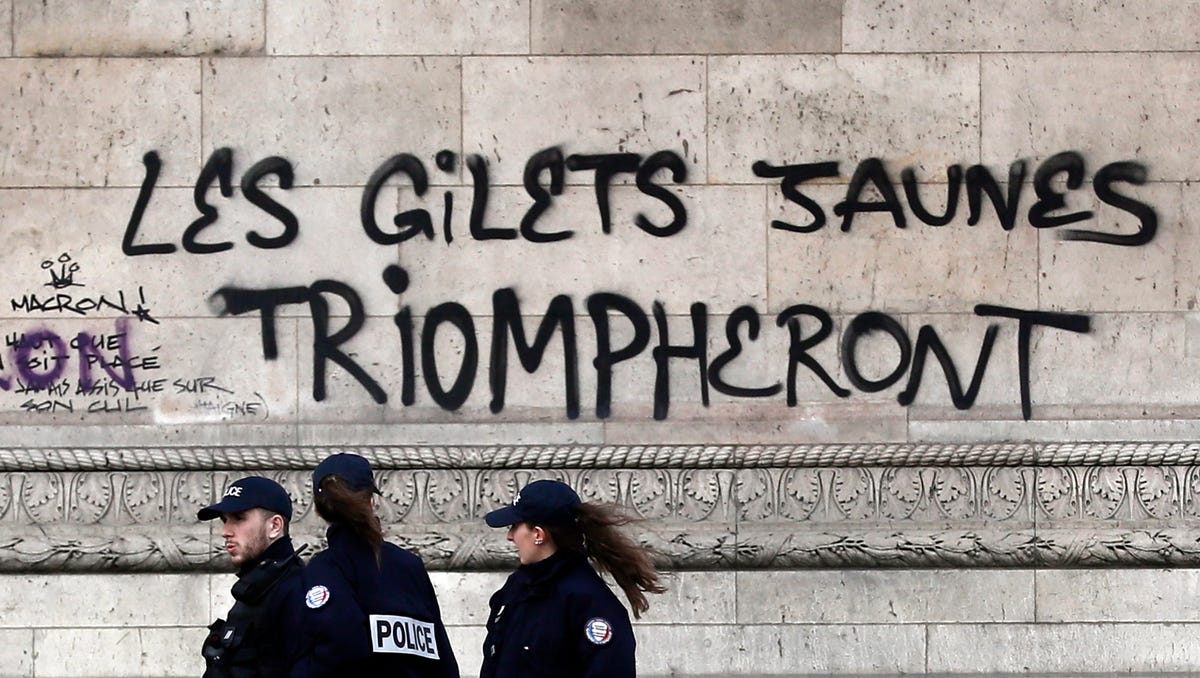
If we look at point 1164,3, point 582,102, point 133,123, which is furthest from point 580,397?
point 1164,3

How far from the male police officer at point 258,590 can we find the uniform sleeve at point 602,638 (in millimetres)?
941

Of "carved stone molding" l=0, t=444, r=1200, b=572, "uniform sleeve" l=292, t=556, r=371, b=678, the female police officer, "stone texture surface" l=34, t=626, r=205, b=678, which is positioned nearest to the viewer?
"uniform sleeve" l=292, t=556, r=371, b=678

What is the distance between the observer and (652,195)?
11164 millimetres

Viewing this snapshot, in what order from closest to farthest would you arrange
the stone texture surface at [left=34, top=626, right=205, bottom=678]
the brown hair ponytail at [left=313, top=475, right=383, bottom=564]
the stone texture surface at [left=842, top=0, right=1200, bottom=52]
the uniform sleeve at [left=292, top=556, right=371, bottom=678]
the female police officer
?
the uniform sleeve at [left=292, top=556, right=371, bottom=678], the female police officer, the brown hair ponytail at [left=313, top=475, right=383, bottom=564], the stone texture surface at [left=34, top=626, right=205, bottom=678], the stone texture surface at [left=842, top=0, right=1200, bottom=52]

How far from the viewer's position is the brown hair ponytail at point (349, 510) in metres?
7.27

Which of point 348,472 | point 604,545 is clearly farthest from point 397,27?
point 604,545

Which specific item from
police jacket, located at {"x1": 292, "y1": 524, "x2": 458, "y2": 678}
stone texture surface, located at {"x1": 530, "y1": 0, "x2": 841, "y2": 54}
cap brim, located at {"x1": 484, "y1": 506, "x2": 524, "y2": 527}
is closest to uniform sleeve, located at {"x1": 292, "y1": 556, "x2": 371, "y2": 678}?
police jacket, located at {"x1": 292, "y1": 524, "x2": 458, "y2": 678}

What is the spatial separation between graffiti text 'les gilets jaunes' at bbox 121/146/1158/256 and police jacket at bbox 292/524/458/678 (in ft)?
13.0

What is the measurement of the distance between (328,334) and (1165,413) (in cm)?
441

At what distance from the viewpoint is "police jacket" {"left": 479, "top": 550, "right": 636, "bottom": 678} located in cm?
706

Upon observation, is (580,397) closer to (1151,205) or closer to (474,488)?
(474,488)

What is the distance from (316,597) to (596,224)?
4471 mm

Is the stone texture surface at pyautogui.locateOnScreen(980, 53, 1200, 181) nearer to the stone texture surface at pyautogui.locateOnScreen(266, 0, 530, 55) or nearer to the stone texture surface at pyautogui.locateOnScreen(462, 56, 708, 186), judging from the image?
the stone texture surface at pyautogui.locateOnScreen(462, 56, 708, 186)

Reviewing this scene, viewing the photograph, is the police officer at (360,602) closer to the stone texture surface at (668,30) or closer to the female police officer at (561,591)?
the female police officer at (561,591)
